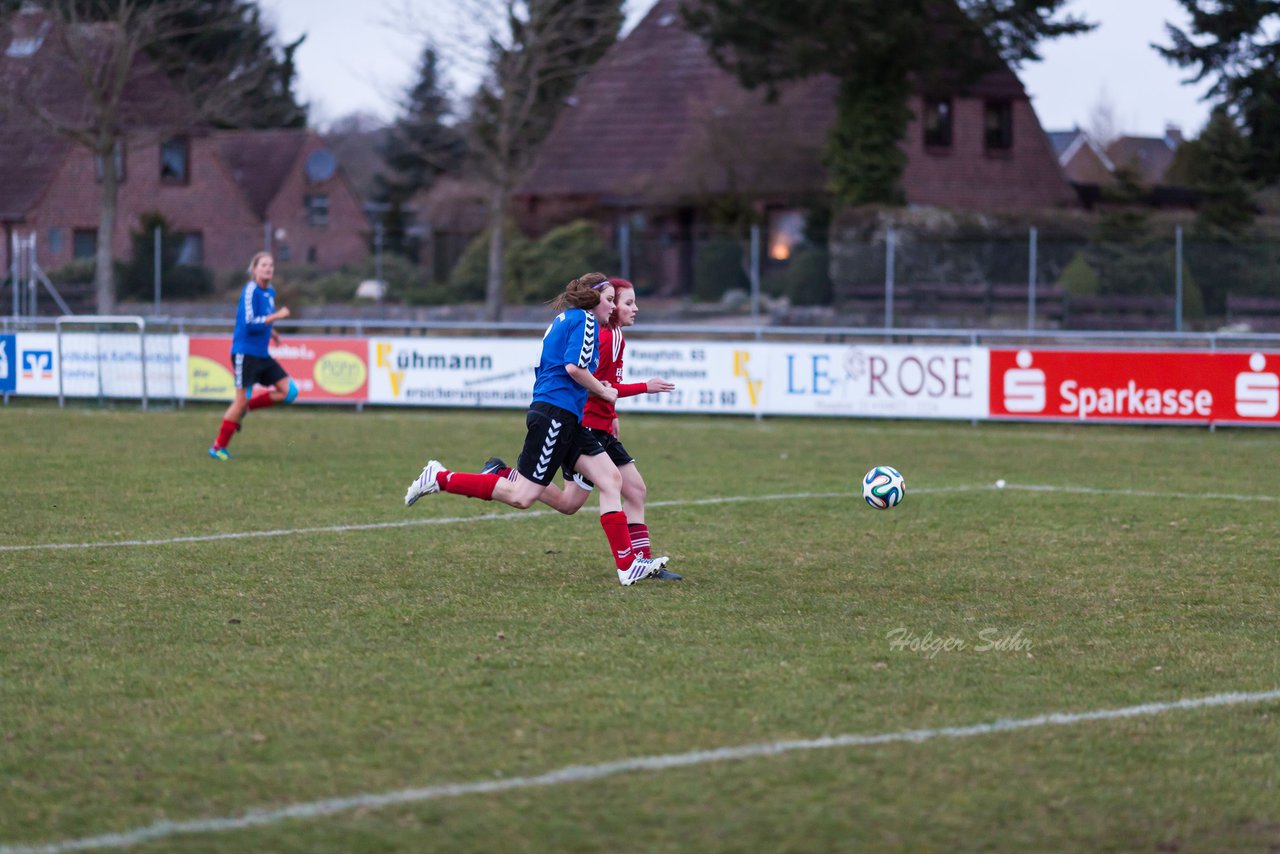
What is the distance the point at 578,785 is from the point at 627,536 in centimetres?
379

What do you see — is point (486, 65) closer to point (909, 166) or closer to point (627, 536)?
point (909, 166)

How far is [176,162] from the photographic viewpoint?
47875 millimetres

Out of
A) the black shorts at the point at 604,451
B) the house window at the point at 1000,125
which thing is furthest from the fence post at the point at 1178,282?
the black shorts at the point at 604,451

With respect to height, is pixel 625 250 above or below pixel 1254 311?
above

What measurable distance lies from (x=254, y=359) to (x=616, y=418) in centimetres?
774

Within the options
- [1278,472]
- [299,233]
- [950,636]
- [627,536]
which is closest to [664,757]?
[950,636]

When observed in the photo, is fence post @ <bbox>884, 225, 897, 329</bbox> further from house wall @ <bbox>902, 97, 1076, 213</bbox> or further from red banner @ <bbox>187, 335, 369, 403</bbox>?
house wall @ <bbox>902, 97, 1076, 213</bbox>

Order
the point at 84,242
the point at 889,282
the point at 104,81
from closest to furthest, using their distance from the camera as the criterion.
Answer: the point at 889,282
the point at 104,81
the point at 84,242

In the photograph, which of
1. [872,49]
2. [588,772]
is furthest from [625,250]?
[588,772]

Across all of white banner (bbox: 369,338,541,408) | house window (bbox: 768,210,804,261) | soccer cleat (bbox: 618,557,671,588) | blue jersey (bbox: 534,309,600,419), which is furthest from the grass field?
house window (bbox: 768,210,804,261)

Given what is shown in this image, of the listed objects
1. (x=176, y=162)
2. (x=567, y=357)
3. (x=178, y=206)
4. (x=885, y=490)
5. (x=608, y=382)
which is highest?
(x=176, y=162)

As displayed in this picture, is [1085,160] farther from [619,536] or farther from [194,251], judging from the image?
[619,536]

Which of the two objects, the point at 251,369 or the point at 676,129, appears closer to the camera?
the point at 251,369

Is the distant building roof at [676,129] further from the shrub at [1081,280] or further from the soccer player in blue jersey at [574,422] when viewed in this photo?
the soccer player in blue jersey at [574,422]
